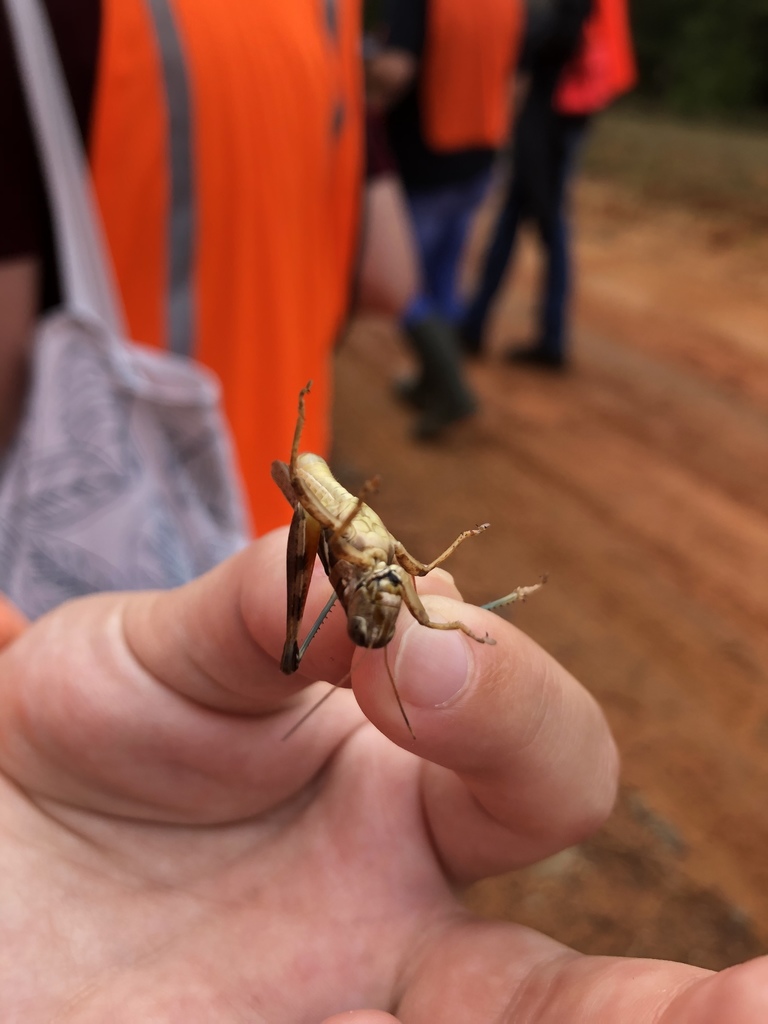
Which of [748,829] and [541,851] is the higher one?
[541,851]

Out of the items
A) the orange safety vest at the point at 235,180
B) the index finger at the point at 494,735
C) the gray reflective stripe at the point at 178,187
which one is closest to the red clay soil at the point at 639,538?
the index finger at the point at 494,735

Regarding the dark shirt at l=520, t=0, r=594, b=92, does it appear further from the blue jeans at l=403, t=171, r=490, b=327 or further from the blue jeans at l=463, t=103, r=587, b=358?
the blue jeans at l=403, t=171, r=490, b=327

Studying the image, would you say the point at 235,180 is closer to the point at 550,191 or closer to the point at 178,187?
the point at 178,187

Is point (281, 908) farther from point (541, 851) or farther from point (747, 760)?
point (747, 760)

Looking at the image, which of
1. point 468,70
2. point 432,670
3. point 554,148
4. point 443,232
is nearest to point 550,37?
point 554,148

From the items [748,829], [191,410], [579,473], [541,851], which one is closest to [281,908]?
[541,851]
